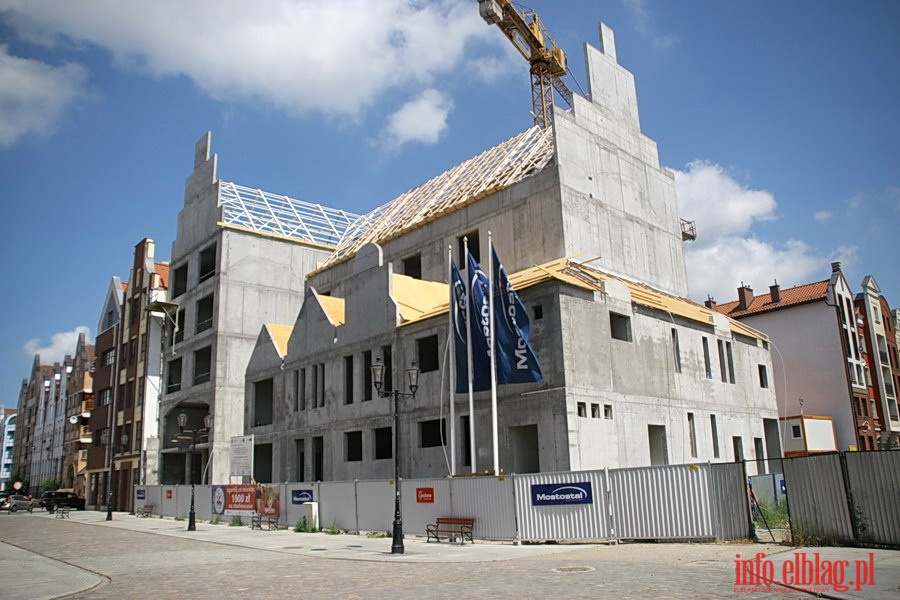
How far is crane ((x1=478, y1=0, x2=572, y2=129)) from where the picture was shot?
67.4 meters

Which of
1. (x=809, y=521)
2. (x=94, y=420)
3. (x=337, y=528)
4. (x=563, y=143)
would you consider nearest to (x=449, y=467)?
(x=337, y=528)

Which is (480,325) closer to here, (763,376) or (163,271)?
(763,376)

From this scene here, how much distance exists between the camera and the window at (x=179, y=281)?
59750mm

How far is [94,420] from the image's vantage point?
6712cm

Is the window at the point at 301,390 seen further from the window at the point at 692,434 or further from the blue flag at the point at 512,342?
the window at the point at 692,434

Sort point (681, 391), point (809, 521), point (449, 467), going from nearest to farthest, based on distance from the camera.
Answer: point (809, 521)
point (449, 467)
point (681, 391)

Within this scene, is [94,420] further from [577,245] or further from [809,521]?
[809,521]

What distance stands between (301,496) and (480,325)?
1123cm

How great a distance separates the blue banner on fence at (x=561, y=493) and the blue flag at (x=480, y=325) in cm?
693

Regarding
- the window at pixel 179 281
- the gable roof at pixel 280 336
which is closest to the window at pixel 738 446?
the gable roof at pixel 280 336

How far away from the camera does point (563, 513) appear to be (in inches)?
840

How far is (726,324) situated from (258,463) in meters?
29.7

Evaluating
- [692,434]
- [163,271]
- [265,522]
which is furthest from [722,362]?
[163,271]

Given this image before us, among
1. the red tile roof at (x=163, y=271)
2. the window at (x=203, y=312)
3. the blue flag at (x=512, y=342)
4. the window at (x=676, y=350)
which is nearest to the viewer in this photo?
the blue flag at (x=512, y=342)
